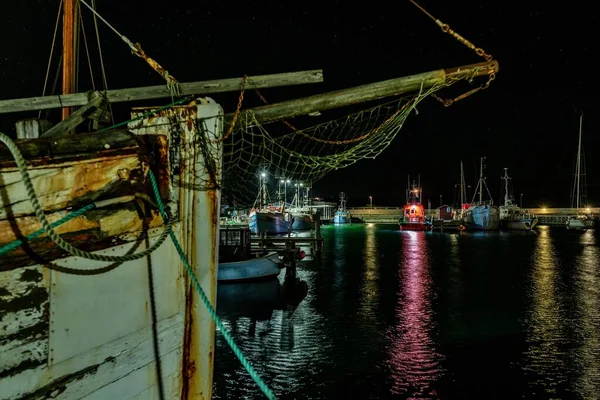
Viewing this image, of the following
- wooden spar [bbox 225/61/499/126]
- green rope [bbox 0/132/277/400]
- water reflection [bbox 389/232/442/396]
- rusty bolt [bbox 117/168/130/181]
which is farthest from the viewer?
water reflection [bbox 389/232/442/396]

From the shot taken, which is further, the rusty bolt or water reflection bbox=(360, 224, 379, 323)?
water reflection bbox=(360, 224, 379, 323)

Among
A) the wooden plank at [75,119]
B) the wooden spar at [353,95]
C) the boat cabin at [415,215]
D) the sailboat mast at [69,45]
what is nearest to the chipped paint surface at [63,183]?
the wooden plank at [75,119]

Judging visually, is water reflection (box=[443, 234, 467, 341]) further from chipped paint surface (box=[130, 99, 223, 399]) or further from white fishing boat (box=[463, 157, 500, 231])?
white fishing boat (box=[463, 157, 500, 231])

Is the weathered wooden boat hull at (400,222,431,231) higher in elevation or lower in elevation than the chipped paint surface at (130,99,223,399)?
lower

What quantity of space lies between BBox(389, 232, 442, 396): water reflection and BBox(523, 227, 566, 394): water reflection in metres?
2.14

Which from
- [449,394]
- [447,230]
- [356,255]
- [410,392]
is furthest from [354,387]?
[447,230]

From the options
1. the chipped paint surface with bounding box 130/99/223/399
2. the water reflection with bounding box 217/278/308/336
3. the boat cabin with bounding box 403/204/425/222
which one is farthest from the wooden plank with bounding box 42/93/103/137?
the boat cabin with bounding box 403/204/425/222

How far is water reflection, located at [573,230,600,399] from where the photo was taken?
855 cm

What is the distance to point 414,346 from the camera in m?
10.9

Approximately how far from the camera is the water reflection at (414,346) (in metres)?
8.66

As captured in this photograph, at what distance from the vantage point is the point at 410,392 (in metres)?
8.27

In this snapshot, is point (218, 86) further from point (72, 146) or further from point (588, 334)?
point (588, 334)

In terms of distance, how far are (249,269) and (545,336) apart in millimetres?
11156

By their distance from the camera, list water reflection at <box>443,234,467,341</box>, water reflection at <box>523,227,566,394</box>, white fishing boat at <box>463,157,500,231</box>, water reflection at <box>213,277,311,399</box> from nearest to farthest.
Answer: water reflection at <box>213,277,311,399</box>
water reflection at <box>523,227,566,394</box>
water reflection at <box>443,234,467,341</box>
white fishing boat at <box>463,157,500,231</box>
